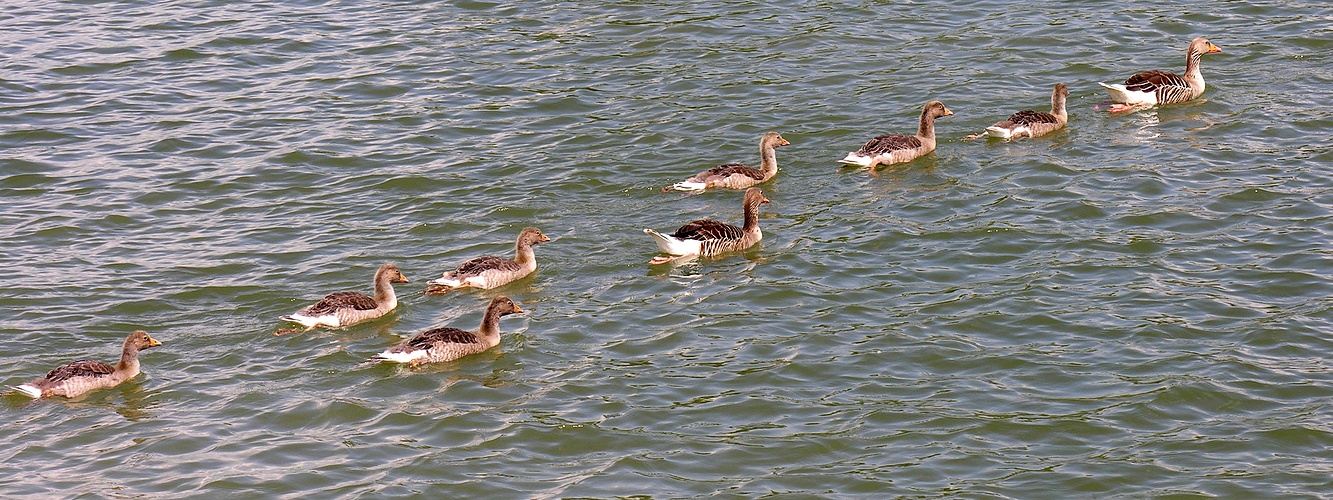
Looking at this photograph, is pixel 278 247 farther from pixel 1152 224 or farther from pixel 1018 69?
pixel 1018 69

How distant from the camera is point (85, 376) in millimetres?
13250

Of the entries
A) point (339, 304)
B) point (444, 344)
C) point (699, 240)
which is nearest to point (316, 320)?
point (339, 304)

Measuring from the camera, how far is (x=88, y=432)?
12.8m

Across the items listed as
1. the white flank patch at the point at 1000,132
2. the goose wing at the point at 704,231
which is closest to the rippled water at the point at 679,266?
the white flank patch at the point at 1000,132

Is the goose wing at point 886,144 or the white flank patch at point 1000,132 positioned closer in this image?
the goose wing at point 886,144

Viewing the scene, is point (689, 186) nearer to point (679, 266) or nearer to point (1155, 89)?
point (679, 266)

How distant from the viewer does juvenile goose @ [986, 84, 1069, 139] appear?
19.1 metres

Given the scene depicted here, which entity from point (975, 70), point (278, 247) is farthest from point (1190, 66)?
point (278, 247)

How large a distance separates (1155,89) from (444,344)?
11034 millimetres

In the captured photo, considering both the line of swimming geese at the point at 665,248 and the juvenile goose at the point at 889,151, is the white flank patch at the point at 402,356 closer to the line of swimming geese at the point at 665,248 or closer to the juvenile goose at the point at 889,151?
the line of swimming geese at the point at 665,248

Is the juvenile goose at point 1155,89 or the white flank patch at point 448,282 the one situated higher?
the juvenile goose at point 1155,89

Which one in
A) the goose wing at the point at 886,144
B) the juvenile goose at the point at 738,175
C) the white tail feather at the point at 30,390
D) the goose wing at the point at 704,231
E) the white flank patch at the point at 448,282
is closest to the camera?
the white tail feather at the point at 30,390

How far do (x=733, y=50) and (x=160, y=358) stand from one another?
463 inches

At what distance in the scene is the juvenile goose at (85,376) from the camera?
43.2 ft
